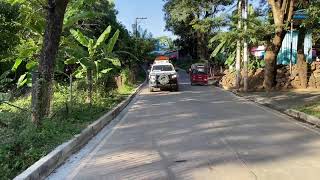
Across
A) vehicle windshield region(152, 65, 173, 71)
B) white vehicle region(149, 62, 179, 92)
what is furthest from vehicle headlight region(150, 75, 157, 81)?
vehicle windshield region(152, 65, 173, 71)

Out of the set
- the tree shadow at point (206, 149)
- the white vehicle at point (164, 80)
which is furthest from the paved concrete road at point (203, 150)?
the white vehicle at point (164, 80)

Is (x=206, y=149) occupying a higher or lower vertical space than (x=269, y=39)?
lower

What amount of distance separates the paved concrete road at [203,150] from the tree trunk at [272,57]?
13.1 m

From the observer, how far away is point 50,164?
8781mm

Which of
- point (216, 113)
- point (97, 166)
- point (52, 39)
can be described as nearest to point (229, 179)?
point (97, 166)

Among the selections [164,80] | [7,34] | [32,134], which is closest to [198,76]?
[164,80]

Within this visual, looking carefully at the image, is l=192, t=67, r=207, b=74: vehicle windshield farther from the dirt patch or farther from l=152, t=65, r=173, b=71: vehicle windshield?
the dirt patch

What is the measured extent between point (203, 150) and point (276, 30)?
19433 mm

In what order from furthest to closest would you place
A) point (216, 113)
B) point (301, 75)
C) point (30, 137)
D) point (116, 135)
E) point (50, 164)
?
point (301, 75) → point (216, 113) → point (116, 135) → point (30, 137) → point (50, 164)

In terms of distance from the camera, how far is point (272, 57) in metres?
29.6

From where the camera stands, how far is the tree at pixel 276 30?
2866 cm

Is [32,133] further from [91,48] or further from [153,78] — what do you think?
[153,78]

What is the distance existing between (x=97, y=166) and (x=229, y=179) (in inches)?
98.9

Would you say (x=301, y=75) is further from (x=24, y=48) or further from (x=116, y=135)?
(x=116, y=135)
